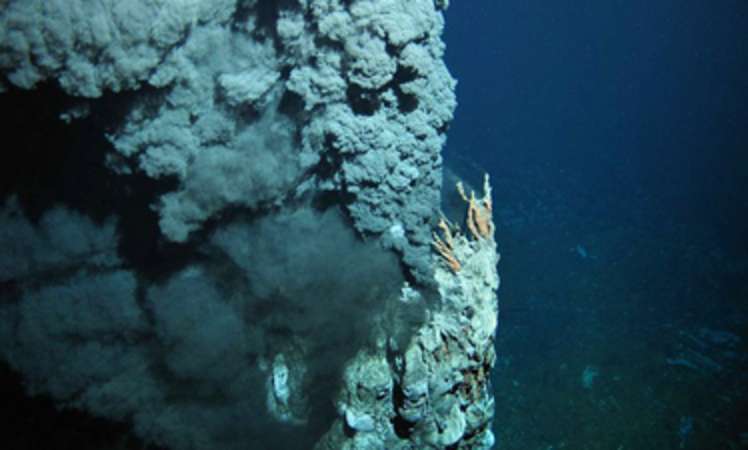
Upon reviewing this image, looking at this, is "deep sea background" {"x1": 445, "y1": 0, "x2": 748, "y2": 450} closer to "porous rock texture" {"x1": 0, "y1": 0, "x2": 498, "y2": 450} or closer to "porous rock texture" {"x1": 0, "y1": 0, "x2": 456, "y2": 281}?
"porous rock texture" {"x1": 0, "y1": 0, "x2": 498, "y2": 450}

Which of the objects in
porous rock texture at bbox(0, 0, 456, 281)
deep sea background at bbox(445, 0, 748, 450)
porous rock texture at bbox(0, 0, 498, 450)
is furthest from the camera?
deep sea background at bbox(445, 0, 748, 450)

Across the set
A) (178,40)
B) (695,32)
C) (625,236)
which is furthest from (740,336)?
(695,32)

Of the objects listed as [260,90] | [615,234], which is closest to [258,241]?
[260,90]

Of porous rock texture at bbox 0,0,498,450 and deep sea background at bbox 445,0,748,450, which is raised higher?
porous rock texture at bbox 0,0,498,450

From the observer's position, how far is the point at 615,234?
15750 millimetres

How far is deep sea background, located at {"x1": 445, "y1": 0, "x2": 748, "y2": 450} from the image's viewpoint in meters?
8.54

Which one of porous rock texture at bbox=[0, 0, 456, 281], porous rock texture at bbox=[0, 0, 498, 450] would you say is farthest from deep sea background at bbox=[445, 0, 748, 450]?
porous rock texture at bbox=[0, 0, 456, 281]

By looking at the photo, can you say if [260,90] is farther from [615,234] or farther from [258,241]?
[615,234]

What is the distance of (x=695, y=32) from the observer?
160 ft

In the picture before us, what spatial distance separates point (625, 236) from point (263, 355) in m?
15.5

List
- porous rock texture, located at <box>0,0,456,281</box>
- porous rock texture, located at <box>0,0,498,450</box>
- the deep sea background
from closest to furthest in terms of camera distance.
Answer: porous rock texture, located at <box>0,0,456,281</box> < porous rock texture, located at <box>0,0,498,450</box> < the deep sea background

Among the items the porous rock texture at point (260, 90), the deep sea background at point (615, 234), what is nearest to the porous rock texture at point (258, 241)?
the porous rock texture at point (260, 90)

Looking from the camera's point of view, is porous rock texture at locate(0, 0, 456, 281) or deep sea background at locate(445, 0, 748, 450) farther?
deep sea background at locate(445, 0, 748, 450)

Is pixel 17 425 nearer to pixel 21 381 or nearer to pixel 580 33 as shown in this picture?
pixel 21 381
